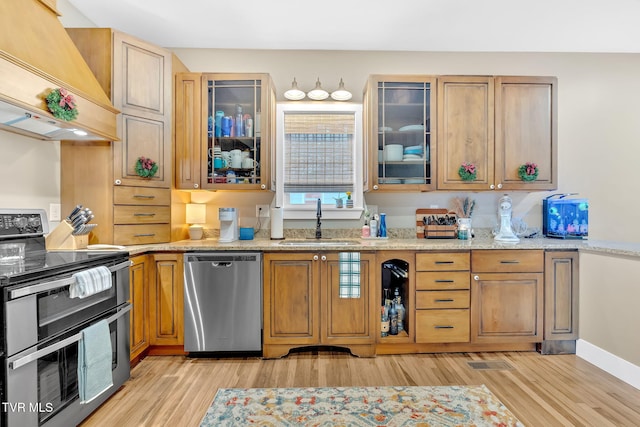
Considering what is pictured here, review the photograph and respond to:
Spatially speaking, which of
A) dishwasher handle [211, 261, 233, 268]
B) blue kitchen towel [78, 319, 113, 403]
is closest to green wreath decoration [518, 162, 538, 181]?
dishwasher handle [211, 261, 233, 268]

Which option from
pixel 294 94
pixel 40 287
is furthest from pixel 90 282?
pixel 294 94

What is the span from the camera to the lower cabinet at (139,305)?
2338 millimetres

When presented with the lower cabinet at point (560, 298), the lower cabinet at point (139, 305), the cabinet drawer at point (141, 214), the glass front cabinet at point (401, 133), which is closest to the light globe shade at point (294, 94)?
the glass front cabinet at point (401, 133)

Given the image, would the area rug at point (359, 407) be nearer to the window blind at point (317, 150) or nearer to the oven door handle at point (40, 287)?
the oven door handle at point (40, 287)

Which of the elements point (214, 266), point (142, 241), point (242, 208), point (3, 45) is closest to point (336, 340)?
point (214, 266)

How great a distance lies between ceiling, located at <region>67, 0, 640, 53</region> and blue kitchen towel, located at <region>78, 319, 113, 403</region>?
2.55 metres

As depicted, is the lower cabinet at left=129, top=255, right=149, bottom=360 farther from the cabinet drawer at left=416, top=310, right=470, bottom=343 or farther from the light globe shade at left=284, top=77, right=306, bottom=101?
the cabinet drawer at left=416, top=310, right=470, bottom=343

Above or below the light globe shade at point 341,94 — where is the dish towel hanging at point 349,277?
below

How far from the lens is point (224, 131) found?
9.61 feet

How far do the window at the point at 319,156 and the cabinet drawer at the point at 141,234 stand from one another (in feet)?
3.66

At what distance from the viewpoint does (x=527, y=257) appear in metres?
2.62

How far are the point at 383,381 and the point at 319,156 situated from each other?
2126 millimetres

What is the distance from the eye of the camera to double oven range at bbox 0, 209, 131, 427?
1352 millimetres

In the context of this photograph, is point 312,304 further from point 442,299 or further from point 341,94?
point 341,94
